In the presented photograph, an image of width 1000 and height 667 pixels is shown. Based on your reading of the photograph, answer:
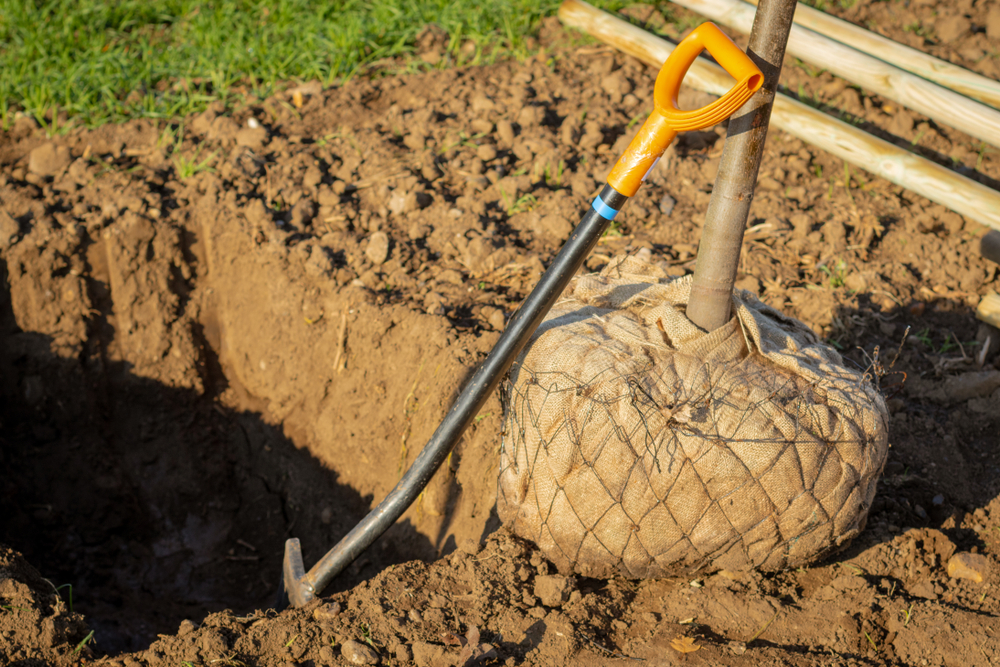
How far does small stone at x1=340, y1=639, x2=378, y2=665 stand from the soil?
221 millimetres

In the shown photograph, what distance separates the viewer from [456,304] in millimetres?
2805

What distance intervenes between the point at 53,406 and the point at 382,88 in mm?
2099

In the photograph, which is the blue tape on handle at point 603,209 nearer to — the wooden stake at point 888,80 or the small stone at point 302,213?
the small stone at point 302,213

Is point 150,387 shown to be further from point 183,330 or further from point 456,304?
point 456,304

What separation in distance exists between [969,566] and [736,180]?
49.4 inches

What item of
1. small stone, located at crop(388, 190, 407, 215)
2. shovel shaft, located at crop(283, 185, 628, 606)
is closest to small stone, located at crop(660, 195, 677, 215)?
small stone, located at crop(388, 190, 407, 215)

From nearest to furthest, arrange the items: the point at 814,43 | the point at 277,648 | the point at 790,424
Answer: the point at 790,424 < the point at 277,648 < the point at 814,43

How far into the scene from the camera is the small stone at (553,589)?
2008 millimetres

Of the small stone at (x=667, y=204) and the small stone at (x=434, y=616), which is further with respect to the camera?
the small stone at (x=667, y=204)

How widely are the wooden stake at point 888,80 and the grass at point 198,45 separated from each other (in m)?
0.80

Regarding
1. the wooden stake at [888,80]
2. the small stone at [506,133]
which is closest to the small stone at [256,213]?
the small stone at [506,133]

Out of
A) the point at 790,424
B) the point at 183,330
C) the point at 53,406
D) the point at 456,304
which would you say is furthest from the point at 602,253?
the point at 53,406

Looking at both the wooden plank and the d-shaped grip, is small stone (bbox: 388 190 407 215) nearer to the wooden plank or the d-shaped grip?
the d-shaped grip

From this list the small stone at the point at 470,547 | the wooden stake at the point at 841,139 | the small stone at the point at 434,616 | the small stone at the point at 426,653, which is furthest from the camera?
the wooden stake at the point at 841,139
